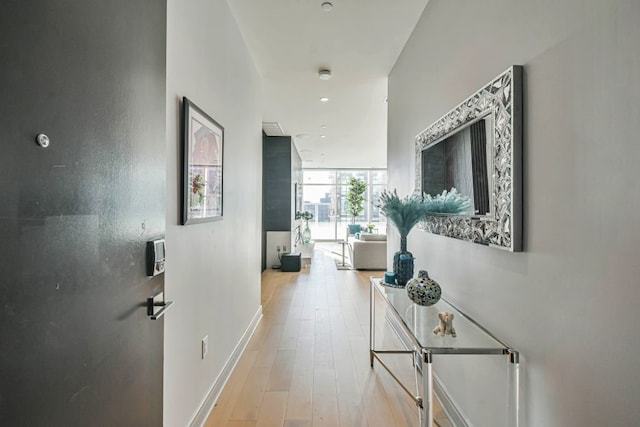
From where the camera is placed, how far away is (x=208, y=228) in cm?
196

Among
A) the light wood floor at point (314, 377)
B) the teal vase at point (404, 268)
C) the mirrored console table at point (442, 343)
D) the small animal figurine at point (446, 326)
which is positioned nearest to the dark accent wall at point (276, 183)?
the light wood floor at point (314, 377)

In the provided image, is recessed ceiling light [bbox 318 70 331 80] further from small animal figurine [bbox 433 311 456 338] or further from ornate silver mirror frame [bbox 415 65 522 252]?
small animal figurine [bbox 433 311 456 338]

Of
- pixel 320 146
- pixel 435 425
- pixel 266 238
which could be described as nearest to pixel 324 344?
pixel 435 425

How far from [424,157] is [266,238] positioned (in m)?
4.91

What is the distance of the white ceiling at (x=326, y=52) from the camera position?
7.75 feet

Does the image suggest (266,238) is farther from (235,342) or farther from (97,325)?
(97,325)

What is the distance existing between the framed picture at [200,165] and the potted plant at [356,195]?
913 cm

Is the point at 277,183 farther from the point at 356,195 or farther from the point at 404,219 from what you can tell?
the point at 356,195

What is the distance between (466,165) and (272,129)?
4.85 m

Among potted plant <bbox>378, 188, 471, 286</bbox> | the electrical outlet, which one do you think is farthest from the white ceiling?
the electrical outlet

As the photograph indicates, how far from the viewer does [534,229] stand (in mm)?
1174

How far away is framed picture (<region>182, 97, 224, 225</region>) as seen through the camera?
1.59m

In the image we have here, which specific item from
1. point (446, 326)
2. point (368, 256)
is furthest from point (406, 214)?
point (368, 256)

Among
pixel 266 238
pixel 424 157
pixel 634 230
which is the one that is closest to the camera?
Answer: pixel 634 230
